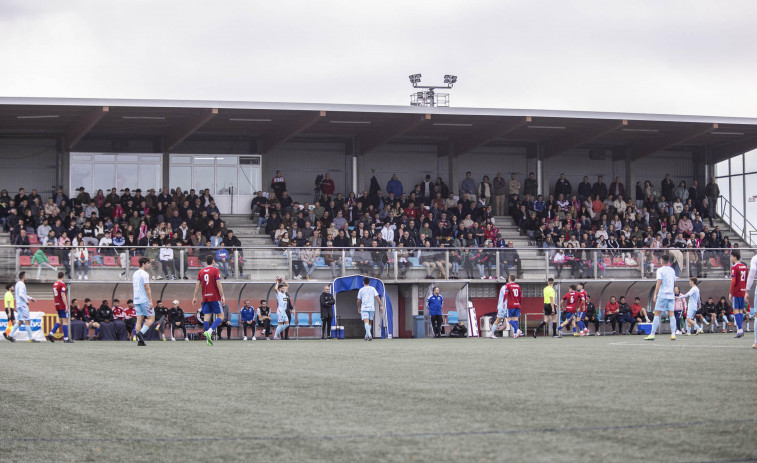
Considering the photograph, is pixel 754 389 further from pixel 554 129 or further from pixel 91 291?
pixel 554 129

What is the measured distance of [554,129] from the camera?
41.6 metres

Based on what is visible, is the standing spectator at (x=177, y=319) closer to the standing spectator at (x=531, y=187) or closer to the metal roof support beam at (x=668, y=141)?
the standing spectator at (x=531, y=187)

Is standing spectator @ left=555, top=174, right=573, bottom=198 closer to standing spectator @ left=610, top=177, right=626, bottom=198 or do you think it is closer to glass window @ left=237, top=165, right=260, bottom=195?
standing spectator @ left=610, top=177, right=626, bottom=198

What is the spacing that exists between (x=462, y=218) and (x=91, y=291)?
597 inches

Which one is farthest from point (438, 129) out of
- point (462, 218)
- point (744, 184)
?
point (744, 184)

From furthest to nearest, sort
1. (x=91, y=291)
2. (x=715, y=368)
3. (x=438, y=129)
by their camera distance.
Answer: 1. (x=438, y=129)
2. (x=91, y=291)
3. (x=715, y=368)

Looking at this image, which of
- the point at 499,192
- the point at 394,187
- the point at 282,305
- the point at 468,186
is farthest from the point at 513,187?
the point at 282,305

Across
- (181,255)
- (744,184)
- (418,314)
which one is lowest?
(418,314)

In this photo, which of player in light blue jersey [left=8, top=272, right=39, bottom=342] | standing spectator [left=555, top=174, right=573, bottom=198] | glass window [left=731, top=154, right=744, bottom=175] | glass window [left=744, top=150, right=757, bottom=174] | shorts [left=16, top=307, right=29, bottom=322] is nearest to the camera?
player in light blue jersey [left=8, top=272, right=39, bottom=342]

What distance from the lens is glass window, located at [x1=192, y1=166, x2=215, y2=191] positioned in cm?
4047

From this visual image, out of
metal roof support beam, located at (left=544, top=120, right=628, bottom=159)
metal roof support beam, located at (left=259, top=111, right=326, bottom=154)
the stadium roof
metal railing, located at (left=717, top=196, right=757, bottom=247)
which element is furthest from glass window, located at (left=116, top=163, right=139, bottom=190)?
metal railing, located at (left=717, top=196, right=757, bottom=247)

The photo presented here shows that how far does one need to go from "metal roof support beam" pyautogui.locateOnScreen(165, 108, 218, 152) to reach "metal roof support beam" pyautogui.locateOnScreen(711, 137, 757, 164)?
24.3 metres

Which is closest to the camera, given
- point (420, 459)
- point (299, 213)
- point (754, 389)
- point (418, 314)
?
point (420, 459)

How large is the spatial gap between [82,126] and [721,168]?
28.9 m
